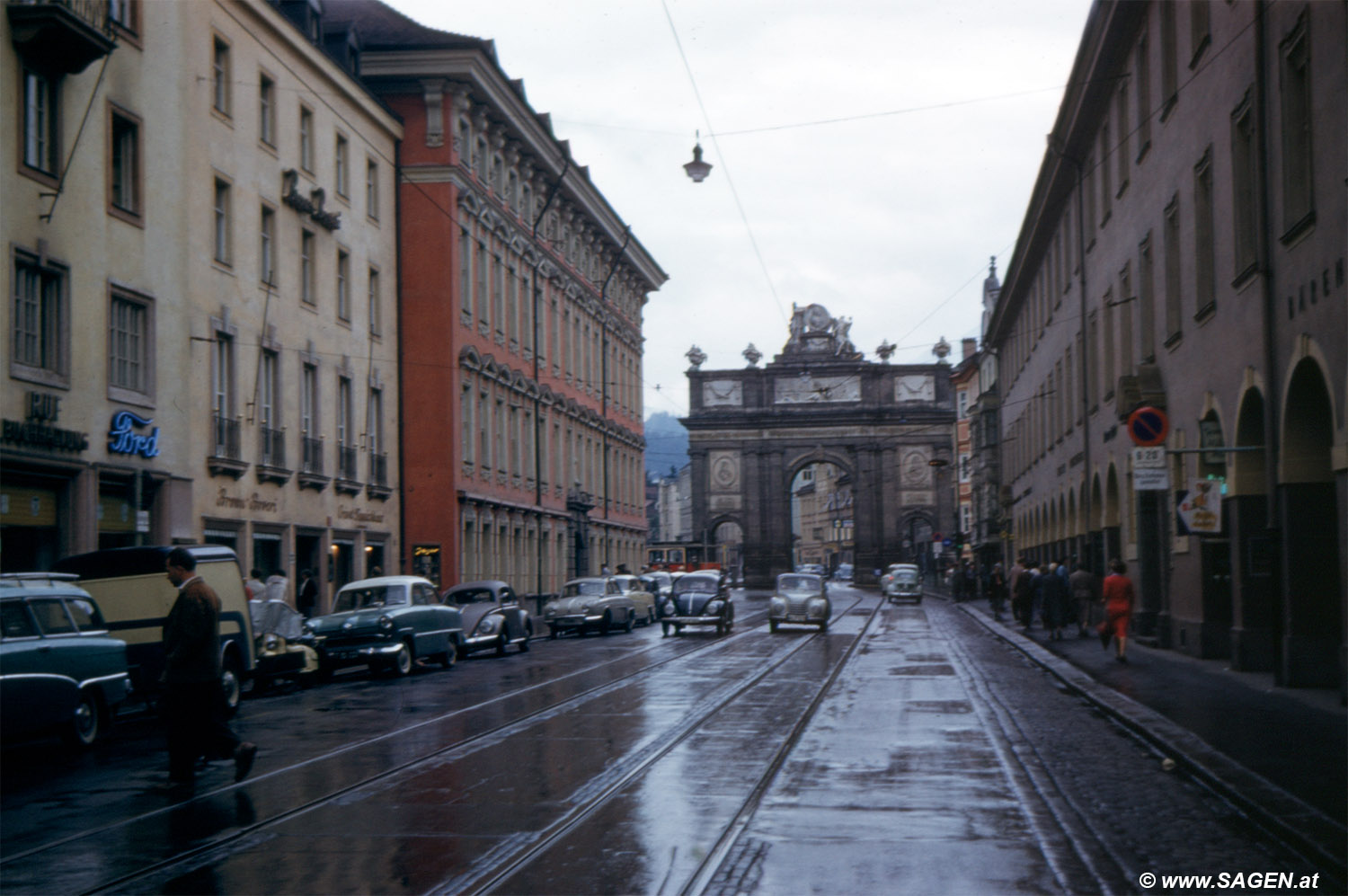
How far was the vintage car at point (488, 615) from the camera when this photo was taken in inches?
1185

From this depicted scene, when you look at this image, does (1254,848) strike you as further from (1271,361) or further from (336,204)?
(336,204)

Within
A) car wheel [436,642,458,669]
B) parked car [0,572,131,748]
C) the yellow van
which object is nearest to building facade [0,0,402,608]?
the yellow van

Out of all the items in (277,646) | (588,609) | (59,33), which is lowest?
(588,609)

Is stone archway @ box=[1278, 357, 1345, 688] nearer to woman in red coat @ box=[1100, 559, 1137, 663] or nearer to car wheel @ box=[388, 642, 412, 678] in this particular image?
woman in red coat @ box=[1100, 559, 1137, 663]

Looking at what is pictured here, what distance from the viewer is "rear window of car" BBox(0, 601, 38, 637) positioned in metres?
13.9

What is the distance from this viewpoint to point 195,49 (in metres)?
28.0

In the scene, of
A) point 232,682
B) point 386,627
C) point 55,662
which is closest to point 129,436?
point 386,627

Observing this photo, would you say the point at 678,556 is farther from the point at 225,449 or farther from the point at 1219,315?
the point at 1219,315

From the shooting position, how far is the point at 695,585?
129 ft

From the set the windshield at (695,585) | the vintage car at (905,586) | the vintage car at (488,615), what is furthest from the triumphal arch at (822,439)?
the vintage car at (488,615)

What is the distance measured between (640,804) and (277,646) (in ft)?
41.3

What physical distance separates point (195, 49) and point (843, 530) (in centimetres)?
13241

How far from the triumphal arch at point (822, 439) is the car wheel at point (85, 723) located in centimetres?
8754

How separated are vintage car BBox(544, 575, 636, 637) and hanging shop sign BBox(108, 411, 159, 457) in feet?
52.5
